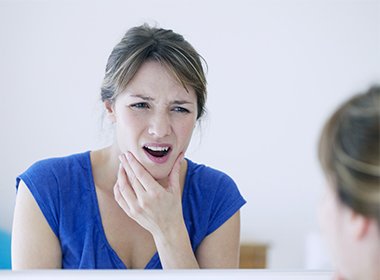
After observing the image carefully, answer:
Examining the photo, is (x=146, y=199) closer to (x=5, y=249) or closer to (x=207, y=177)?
(x=207, y=177)

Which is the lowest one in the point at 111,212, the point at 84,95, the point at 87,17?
the point at 111,212

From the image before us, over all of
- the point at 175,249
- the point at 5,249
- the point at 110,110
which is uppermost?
the point at 110,110

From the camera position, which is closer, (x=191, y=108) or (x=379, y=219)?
(x=379, y=219)

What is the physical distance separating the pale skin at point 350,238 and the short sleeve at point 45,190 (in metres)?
0.60

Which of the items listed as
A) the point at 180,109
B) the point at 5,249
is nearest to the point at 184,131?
the point at 180,109

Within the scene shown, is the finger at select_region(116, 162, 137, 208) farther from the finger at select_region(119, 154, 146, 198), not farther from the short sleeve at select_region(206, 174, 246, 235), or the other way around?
the short sleeve at select_region(206, 174, 246, 235)

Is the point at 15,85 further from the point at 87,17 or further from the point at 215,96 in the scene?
the point at 215,96

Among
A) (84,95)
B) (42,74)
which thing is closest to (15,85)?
(42,74)

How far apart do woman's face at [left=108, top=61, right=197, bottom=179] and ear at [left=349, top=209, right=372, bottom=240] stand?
1.82 feet

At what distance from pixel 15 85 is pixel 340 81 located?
2.77ft

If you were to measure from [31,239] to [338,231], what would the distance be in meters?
0.62

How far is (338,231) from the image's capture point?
55cm

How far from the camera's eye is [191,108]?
109 centimetres

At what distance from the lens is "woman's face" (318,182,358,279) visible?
0.54 m
